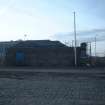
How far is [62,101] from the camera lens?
11164 mm

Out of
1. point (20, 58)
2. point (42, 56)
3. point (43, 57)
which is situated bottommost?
point (20, 58)

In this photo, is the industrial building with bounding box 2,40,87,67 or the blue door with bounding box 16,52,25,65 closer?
the industrial building with bounding box 2,40,87,67

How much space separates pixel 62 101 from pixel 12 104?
2098 mm

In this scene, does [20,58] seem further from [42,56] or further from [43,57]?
[43,57]

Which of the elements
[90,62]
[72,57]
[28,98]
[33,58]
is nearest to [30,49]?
[33,58]

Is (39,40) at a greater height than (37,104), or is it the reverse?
(39,40)

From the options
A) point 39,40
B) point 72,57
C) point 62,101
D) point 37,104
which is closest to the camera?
point 37,104

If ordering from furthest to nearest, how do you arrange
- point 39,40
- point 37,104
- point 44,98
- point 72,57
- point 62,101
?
point 39,40 → point 72,57 → point 44,98 → point 62,101 → point 37,104

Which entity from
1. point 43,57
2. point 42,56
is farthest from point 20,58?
point 43,57

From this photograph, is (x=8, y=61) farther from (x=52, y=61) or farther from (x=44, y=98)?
(x=44, y=98)

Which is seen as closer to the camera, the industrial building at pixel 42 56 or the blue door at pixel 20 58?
the industrial building at pixel 42 56

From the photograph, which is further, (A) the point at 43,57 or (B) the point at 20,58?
(B) the point at 20,58

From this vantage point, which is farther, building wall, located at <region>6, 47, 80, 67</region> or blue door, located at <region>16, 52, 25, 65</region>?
blue door, located at <region>16, 52, 25, 65</region>

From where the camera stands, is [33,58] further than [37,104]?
Yes
